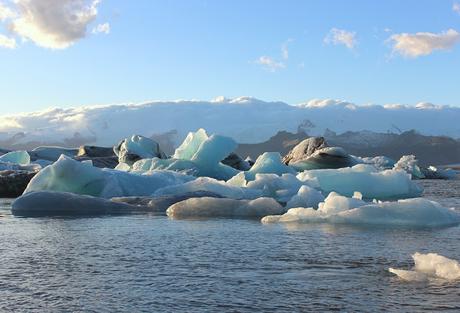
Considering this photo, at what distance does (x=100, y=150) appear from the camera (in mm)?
40938

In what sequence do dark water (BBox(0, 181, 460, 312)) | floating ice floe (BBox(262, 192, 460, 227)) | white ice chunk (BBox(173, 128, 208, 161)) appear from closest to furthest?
Result: 1. dark water (BBox(0, 181, 460, 312))
2. floating ice floe (BBox(262, 192, 460, 227))
3. white ice chunk (BBox(173, 128, 208, 161))

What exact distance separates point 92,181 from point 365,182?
8834 mm

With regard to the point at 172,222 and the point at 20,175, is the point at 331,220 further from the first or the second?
the point at 20,175

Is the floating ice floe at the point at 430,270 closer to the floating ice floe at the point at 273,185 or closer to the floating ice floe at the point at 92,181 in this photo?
the floating ice floe at the point at 273,185

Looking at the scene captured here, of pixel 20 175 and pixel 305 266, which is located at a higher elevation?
pixel 20 175

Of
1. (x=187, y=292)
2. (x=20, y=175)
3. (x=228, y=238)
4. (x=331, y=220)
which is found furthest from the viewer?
(x=20, y=175)

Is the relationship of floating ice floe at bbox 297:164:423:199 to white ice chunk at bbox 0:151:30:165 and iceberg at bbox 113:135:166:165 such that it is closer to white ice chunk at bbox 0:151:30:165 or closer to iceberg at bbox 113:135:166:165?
iceberg at bbox 113:135:166:165

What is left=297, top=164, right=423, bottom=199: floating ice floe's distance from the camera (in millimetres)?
18781

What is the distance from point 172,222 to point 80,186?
6.24 metres

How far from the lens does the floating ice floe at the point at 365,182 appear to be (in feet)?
61.6

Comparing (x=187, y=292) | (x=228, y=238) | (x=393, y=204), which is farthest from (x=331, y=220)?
(x=187, y=292)

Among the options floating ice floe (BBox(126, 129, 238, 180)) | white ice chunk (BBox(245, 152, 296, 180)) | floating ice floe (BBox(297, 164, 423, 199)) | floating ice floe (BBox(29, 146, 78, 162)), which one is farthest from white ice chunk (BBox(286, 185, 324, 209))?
floating ice floe (BBox(29, 146, 78, 162))

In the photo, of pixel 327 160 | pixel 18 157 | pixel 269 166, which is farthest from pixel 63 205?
pixel 18 157

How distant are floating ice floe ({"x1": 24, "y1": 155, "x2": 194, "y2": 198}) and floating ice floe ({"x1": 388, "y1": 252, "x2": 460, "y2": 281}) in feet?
36.4
